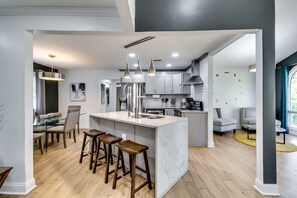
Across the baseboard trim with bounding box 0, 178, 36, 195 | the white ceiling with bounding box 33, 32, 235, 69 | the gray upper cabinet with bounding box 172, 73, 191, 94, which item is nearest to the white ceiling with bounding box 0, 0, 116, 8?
the white ceiling with bounding box 33, 32, 235, 69

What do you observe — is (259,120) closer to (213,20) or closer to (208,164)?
(208,164)

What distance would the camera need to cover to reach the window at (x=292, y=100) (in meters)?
5.31

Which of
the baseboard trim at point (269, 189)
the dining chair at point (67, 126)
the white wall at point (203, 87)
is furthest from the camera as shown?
the white wall at point (203, 87)

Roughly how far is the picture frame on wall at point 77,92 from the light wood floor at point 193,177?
9.58ft

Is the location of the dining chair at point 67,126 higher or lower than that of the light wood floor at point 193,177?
higher

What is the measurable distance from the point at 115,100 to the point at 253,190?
200 inches

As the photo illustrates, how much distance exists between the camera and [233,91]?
247 inches

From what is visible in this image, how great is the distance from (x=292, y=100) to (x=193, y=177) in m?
5.44

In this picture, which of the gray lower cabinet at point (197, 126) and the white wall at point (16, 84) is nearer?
the white wall at point (16, 84)

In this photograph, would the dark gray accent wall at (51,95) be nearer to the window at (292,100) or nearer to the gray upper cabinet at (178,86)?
the gray upper cabinet at (178,86)

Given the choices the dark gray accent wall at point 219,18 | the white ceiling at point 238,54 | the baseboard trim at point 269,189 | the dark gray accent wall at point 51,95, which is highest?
the white ceiling at point 238,54

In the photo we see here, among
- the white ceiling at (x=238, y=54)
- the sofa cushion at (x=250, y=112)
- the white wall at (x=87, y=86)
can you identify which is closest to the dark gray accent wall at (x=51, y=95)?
the white wall at (x=87, y=86)

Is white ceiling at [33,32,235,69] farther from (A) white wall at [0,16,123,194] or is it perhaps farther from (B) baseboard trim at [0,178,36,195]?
(B) baseboard trim at [0,178,36,195]

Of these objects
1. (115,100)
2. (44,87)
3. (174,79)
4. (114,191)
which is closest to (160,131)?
(114,191)
